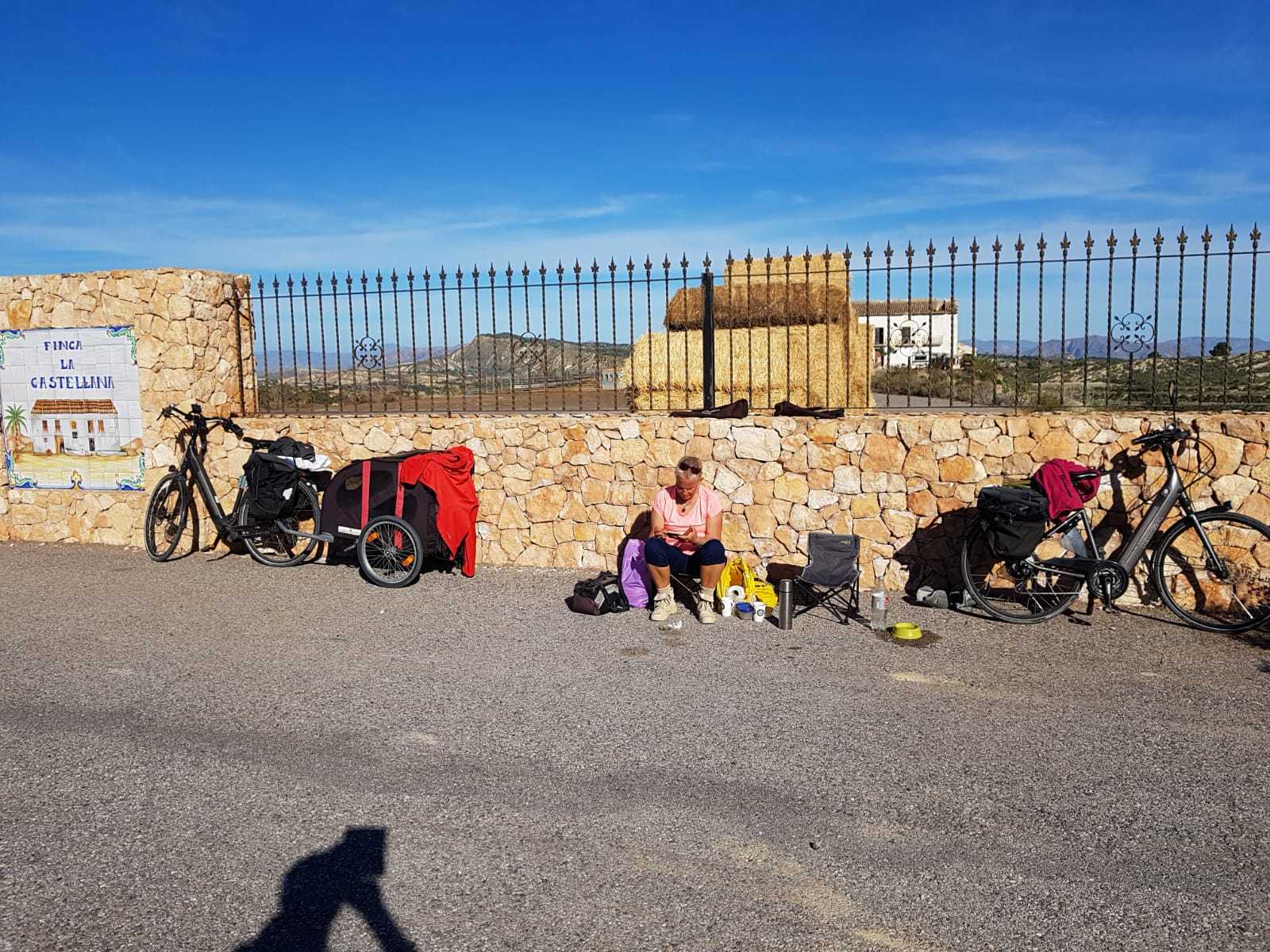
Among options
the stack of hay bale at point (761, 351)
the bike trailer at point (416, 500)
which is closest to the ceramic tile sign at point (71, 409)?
the bike trailer at point (416, 500)

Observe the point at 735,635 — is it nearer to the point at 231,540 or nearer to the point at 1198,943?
the point at 1198,943

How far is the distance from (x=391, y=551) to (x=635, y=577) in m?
2.20

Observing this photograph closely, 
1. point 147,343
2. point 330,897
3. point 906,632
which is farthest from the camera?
point 147,343

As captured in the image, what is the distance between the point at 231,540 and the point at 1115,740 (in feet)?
27.4

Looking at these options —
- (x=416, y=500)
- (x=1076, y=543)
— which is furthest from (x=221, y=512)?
(x=1076, y=543)

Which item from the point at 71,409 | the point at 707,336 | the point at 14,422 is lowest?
the point at 14,422

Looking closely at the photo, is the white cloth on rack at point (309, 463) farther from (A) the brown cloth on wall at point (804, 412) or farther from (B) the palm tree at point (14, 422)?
(A) the brown cloth on wall at point (804, 412)

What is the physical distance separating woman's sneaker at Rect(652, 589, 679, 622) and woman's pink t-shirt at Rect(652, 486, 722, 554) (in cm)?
43

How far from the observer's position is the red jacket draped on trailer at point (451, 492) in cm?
868

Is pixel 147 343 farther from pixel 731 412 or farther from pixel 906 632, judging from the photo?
pixel 906 632

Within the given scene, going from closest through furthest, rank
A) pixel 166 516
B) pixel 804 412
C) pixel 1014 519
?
pixel 1014 519 → pixel 804 412 → pixel 166 516

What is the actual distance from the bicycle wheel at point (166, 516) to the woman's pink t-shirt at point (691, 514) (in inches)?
198

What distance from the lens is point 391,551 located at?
8.62 m

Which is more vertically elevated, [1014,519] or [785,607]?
[1014,519]
